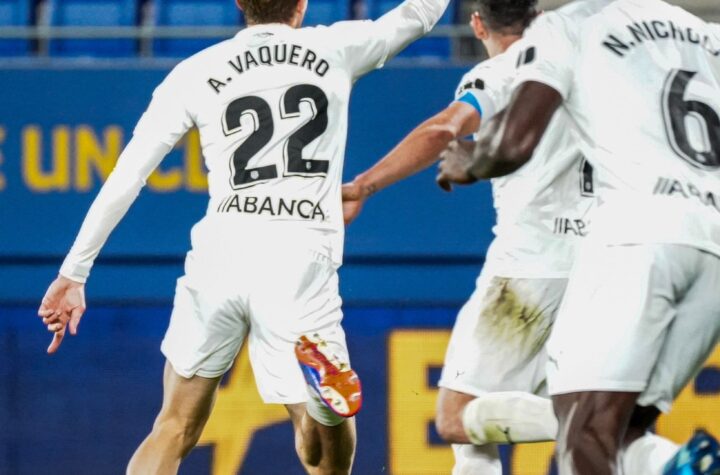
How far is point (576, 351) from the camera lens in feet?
10.9

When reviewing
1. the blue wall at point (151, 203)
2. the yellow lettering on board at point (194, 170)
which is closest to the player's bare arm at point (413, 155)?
the blue wall at point (151, 203)

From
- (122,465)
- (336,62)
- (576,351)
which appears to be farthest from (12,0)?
(576,351)

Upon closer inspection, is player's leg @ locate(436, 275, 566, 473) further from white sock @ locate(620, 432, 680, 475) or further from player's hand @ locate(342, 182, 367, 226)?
white sock @ locate(620, 432, 680, 475)

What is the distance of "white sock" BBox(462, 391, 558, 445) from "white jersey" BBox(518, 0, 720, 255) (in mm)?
675

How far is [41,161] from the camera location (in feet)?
20.7

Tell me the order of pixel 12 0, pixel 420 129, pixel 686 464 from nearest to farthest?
pixel 686 464
pixel 420 129
pixel 12 0

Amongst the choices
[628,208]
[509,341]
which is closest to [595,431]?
[628,208]

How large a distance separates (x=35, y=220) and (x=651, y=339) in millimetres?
3758

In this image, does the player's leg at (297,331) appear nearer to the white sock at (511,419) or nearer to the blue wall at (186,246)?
the white sock at (511,419)

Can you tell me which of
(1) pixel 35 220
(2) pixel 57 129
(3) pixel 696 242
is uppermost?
(3) pixel 696 242

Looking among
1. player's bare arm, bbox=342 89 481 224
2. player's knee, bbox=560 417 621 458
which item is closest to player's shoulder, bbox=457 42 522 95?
player's bare arm, bbox=342 89 481 224

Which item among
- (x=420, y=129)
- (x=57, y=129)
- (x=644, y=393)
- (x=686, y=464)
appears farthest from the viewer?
(x=57, y=129)

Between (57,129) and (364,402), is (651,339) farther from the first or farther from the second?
(57,129)

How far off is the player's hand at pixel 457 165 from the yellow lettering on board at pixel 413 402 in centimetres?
290
